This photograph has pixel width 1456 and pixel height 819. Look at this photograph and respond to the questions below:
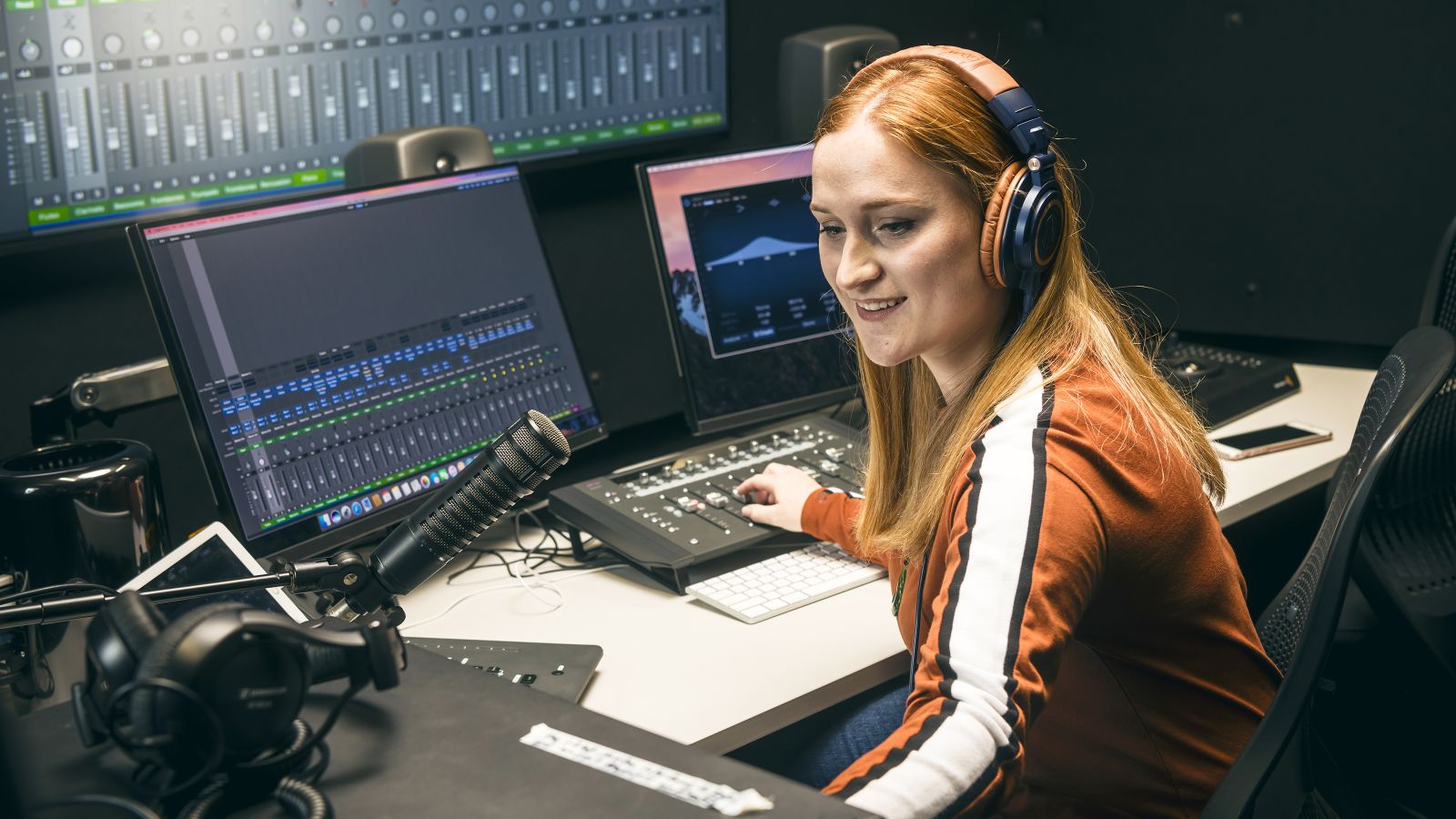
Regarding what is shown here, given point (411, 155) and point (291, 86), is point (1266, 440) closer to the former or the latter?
point (411, 155)

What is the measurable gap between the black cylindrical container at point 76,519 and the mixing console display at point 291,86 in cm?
37

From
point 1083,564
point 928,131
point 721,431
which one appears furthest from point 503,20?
point 1083,564

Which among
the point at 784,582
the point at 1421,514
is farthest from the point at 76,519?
the point at 1421,514

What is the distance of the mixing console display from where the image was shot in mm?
1419

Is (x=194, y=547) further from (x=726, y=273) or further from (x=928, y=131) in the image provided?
(x=726, y=273)

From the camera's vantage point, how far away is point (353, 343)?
1443mm

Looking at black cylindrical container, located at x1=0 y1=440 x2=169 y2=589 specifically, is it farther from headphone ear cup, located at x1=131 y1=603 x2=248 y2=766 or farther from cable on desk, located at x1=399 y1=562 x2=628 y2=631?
headphone ear cup, located at x1=131 y1=603 x2=248 y2=766

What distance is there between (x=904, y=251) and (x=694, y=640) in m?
0.46

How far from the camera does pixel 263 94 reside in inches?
62.3

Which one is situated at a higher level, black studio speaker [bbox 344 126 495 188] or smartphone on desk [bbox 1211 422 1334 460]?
black studio speaker [bbox 344 126 495 188]

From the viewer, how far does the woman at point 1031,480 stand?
0.89 m

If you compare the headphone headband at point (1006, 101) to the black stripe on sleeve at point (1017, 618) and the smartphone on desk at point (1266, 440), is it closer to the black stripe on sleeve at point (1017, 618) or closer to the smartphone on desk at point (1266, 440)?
the black stripe on sleeve at point (1017, 618)

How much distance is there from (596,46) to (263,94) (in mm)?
503

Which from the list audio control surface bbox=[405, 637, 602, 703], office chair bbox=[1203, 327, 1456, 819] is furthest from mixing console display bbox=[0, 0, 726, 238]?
office chair bbox=[1203, 327, 1456, 819]
